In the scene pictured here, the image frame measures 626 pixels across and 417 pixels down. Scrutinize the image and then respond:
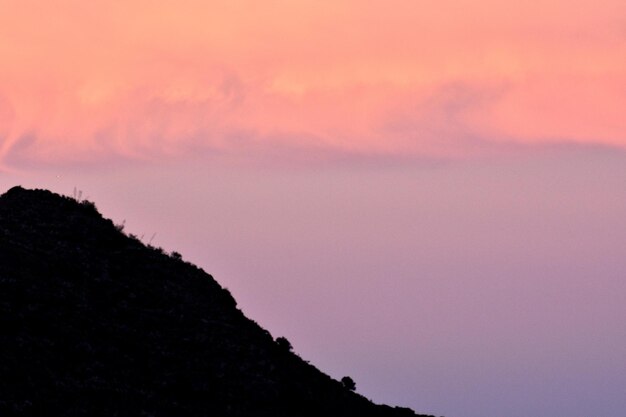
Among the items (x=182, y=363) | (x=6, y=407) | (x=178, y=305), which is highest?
(x=178, y=305)

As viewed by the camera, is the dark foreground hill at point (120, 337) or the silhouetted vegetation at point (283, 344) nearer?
the dark foreground hill at point (120, 337)

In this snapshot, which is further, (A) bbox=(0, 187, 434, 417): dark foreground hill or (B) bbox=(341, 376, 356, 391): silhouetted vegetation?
(B) bbox=(341, 376, 356, 391): silhouetted vegetation

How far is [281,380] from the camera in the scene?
1741 inches

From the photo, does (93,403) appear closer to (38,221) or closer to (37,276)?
(37,276)

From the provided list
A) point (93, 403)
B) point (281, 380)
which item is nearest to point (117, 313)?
point (281, 380)

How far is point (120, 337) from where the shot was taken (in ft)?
137

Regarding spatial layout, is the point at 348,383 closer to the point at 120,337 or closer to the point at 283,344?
the point at 283,344

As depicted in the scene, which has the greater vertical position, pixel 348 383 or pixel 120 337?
pixel 348 383

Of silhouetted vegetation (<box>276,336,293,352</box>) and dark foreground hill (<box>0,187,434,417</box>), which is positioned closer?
dark foreground hill (<box>0,187,434,417</box>)

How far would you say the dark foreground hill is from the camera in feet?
120

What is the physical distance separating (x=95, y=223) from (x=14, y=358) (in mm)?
16213

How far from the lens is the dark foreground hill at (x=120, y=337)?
36500mm

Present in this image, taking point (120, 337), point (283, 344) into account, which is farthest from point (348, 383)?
point (120, 337)

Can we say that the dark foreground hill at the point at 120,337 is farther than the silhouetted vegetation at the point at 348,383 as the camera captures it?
No
